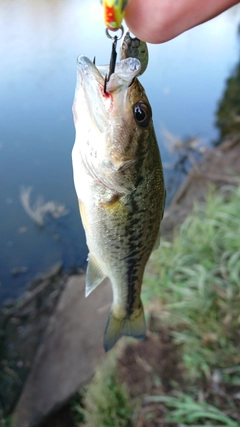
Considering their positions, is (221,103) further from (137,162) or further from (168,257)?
(137,162)

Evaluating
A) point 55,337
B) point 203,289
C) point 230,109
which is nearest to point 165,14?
point 203,289

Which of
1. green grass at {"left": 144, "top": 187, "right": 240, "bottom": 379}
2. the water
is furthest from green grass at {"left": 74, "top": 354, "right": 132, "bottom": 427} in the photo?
the water

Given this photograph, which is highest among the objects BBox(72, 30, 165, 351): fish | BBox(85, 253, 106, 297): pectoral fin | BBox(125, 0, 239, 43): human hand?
BBox(125, 0, 239, 43): human hand

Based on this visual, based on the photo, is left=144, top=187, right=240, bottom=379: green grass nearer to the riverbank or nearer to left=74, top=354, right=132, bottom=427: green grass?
the riverbank

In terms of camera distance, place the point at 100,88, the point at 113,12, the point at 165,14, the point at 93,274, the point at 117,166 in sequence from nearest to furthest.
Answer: the point at 113,12
the point at 165,14
the point at 100,88
the point at 117,166
the point at 93,274

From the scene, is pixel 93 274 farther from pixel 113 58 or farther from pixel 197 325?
pixel 197 325

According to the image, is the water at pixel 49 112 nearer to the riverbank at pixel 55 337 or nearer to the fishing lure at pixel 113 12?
the riverbank at pixel 55 337

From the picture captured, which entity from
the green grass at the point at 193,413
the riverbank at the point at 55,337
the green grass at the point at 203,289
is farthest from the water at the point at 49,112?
the green grass at the point at 193,413
